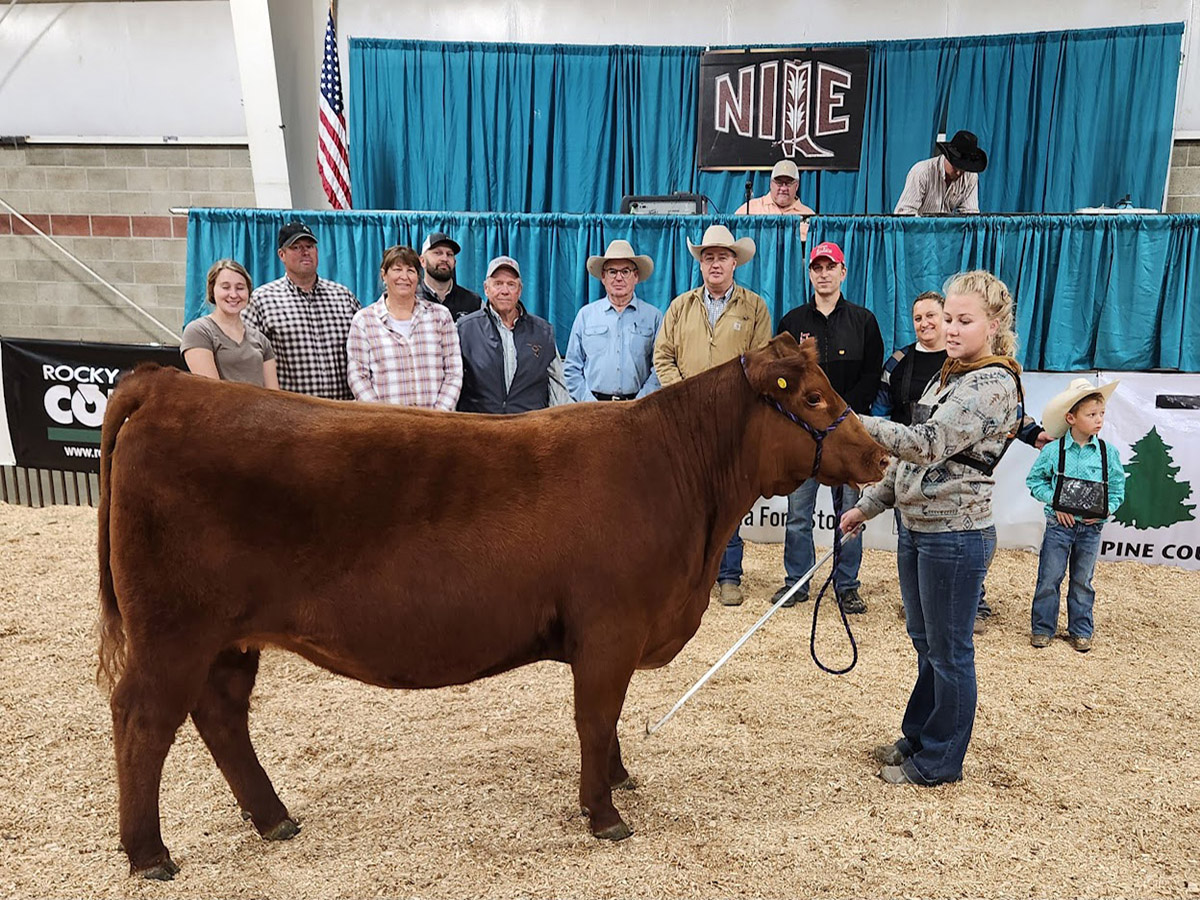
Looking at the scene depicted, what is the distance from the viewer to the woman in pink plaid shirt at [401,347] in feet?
14.7

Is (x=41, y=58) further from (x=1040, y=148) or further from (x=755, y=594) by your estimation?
(x=1040, y=148)

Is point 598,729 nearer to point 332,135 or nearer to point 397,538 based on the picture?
point 397,538

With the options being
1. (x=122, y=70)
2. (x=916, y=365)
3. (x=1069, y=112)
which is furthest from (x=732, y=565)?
(x=122, y=70)

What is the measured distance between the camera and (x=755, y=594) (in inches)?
217

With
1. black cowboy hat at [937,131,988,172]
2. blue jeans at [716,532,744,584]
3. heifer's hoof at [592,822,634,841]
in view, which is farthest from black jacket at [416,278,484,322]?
black cowboy hat at [937,131,988,172]

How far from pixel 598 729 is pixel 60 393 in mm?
6079

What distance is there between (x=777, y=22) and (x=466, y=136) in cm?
361

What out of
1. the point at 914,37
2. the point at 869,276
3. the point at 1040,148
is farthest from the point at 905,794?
the point at 914,37

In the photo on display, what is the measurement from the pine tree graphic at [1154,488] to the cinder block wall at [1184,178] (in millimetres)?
4289

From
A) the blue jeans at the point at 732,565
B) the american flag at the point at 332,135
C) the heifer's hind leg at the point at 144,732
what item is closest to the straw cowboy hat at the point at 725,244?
the blue jeans at the point at 732,565

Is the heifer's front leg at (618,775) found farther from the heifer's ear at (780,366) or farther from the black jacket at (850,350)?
the black jacket at (850,350)

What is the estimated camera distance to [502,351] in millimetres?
4859

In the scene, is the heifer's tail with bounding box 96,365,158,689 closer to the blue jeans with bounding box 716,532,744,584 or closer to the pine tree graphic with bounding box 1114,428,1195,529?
the blue jeans with bounding box 716,532,744,584

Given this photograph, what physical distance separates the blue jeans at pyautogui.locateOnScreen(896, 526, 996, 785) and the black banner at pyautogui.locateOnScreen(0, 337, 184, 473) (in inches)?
229
